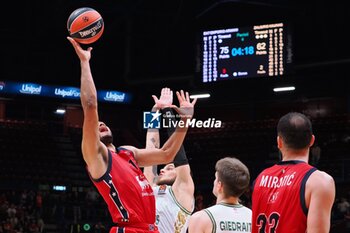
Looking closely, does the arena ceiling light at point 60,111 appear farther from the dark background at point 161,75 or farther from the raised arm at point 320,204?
the raised arm at point 320,204

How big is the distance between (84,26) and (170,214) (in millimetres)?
2499

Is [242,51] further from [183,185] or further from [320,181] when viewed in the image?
[320,181]

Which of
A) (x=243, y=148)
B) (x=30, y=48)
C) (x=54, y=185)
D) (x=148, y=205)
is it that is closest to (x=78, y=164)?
(x=54, y=185)

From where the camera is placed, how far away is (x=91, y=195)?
23.2 m

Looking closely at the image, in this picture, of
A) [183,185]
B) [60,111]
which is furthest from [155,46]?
[183,185]

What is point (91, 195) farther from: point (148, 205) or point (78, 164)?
point (148, 205)

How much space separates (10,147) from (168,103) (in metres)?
20.1

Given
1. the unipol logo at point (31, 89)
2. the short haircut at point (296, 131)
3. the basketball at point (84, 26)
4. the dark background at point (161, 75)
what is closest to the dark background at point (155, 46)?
the dark background at point (161, 75)

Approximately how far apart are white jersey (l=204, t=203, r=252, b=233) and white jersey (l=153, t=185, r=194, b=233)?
103 inches

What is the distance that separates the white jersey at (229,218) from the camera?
15.6ft

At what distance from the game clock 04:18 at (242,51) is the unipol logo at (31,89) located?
896 cm

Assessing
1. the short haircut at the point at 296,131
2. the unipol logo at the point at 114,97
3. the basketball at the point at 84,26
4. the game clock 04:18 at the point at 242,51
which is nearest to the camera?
the short haircut at the point at 296,131

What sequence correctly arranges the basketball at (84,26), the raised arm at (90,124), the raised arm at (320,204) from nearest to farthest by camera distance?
1. the raised arm at (320,204)
2. the raised arm at (90,124)
3. the basketball at (84,26)

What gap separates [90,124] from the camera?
5.26 metres
